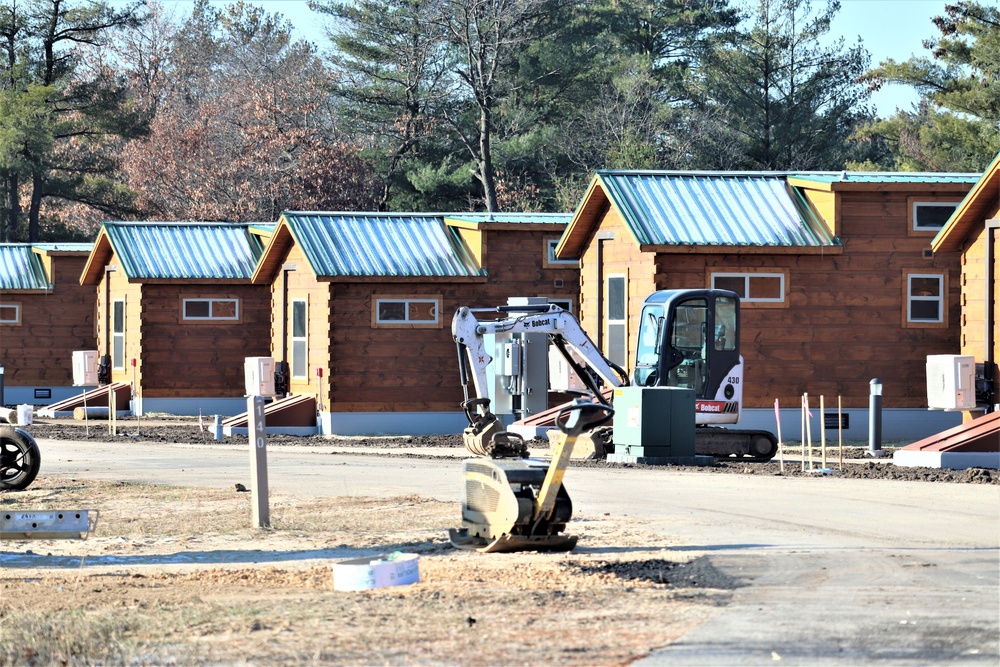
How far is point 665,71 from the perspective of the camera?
196ft

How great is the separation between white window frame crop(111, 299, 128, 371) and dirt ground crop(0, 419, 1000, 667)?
24791mm

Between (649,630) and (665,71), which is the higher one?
(665,71)

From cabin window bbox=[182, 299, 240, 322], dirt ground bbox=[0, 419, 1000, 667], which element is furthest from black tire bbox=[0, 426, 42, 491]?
cabin window bbox=[182, 299, 240, 322]

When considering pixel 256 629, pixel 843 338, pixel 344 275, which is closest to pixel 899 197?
pixel 843 338

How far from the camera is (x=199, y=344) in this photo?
4022 centimetres

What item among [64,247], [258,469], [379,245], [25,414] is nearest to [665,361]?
[379,245]

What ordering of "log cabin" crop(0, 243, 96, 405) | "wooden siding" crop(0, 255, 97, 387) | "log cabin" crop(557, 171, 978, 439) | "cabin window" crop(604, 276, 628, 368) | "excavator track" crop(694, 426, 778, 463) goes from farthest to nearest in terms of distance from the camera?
"wooden siding" crop(0, 255, 97, 387) < "log cabin" crop(0, 243, 96, 405) < "cabin window" crop(604, 276, 628, 368) < "log cabin" crop(557, 171, 978, 439) < "excavator track" crop(694, 426, 778, 463)

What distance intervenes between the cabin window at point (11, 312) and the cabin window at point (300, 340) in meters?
15.6

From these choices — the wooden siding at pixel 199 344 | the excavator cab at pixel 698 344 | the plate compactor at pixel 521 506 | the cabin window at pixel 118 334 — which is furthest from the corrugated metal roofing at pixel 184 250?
the plate compactor at pixel 521 506

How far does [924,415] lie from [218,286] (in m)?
19.1

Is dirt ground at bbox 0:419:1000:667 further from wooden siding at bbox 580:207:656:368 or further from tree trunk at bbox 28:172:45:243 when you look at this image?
tree trunk at bbox 28:172:45:243

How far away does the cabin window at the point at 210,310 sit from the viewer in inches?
1577

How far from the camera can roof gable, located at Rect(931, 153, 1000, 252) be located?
24.2 m

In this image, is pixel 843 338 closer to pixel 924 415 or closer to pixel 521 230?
pixel 924 415
